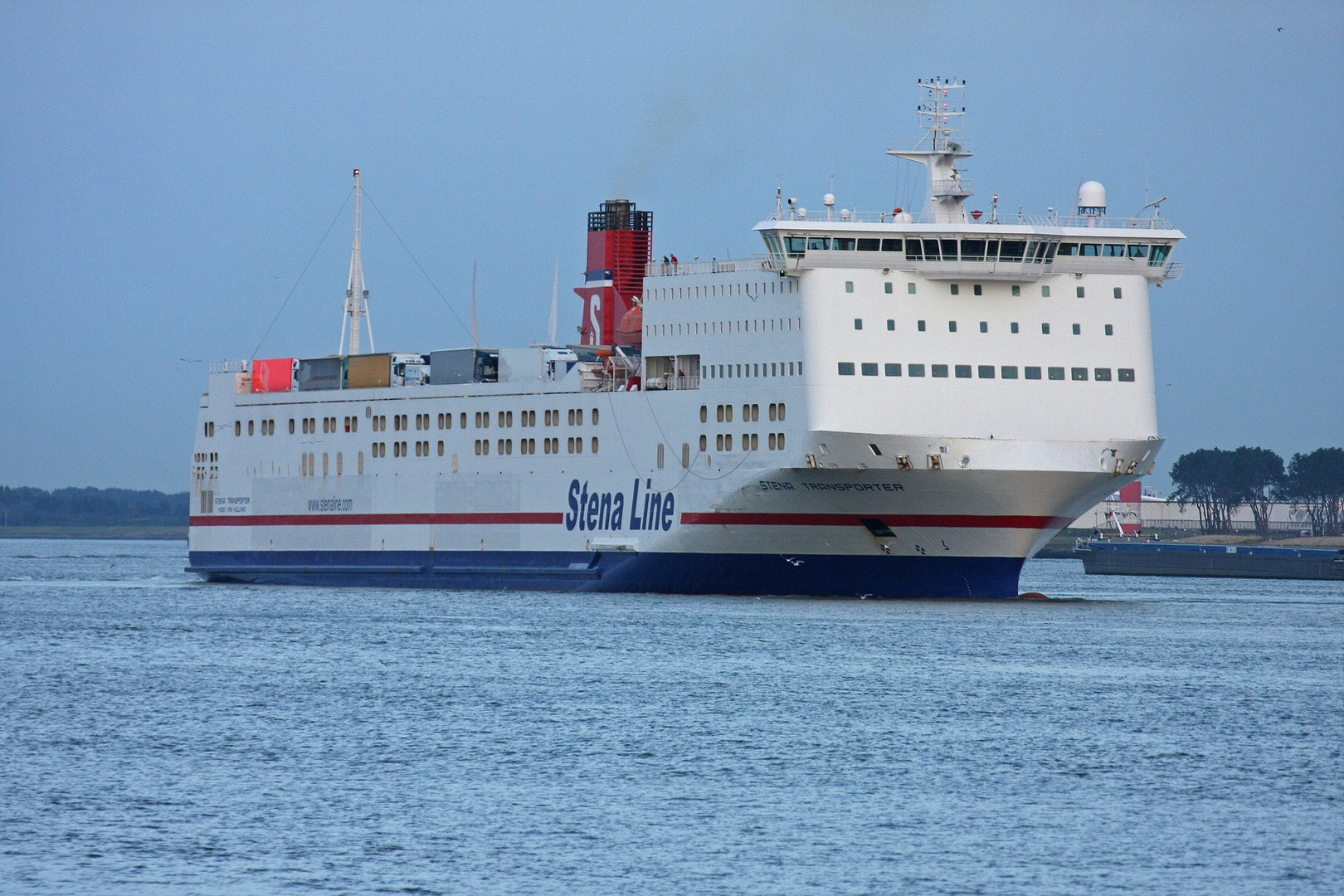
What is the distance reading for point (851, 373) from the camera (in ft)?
135

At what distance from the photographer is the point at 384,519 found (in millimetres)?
54062

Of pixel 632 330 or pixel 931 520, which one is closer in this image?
pixel 931 520

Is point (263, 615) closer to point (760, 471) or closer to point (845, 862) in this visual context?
point (760, 471)

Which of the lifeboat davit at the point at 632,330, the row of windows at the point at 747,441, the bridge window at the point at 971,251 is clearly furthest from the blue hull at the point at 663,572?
the bridge window at the point at 971,251

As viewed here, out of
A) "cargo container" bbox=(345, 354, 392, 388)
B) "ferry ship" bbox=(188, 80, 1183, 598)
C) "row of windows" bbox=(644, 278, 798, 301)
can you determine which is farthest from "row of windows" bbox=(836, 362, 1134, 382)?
"cargo container" bbox=(345, 354, 392, 388)

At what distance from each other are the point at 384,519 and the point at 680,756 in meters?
31.5

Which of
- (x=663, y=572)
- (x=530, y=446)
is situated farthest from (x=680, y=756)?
(x=530, y=446)

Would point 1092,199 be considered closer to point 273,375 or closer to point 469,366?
point 469,366

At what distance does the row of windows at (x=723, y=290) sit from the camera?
1662 inches

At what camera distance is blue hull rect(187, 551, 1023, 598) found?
139 feet

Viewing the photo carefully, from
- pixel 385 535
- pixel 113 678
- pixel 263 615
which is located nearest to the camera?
pixel 113 678

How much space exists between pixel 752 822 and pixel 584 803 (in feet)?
6.98

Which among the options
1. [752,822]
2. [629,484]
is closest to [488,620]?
[629,484]

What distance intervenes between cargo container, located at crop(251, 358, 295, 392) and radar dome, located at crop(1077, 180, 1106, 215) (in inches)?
1055
